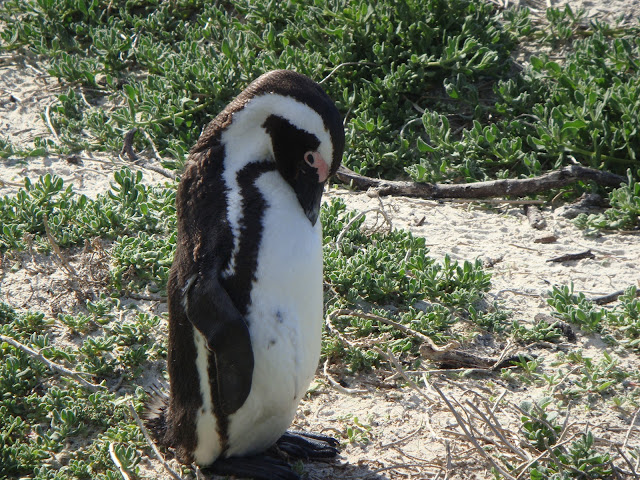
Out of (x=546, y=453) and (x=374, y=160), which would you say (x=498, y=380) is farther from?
(x=374, y=160)

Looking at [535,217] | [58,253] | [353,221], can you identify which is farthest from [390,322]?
[58,253]

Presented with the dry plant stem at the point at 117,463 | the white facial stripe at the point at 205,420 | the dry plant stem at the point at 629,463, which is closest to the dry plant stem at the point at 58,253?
the dry plant stem at the point at 117,463

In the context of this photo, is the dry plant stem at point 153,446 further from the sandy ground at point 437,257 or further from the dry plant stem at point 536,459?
the dry plant stem at point 536,459

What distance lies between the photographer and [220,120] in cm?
253

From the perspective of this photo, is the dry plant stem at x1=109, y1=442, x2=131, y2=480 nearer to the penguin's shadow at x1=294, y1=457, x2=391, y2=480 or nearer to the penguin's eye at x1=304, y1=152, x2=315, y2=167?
the penguin's shadow at x1=294, y1=457, x2=391, y2=480

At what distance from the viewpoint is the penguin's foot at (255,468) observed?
2523mm

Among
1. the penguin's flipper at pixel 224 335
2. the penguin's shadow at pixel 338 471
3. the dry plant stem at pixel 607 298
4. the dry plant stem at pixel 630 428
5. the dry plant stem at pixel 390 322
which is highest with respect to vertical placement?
the penguin's flipper at pixel 224 335

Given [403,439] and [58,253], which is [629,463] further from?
[58,253]

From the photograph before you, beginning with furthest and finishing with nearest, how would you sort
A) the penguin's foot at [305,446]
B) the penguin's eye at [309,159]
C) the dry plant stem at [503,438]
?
the penguin's foot at [305,446] < the dry plant stem at [503,438] < the penguin's eye at [309,159]

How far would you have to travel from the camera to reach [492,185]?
13.4 feet

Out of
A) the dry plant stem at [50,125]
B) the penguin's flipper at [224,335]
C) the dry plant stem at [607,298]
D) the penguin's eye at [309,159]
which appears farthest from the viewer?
the dry plant stem at [50,125]

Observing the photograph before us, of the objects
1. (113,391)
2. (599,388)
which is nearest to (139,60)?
(113,391)

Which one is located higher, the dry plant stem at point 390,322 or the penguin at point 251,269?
the penguin at point 251,269

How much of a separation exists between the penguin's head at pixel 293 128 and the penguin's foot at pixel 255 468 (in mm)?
794
